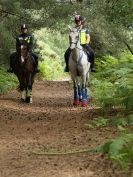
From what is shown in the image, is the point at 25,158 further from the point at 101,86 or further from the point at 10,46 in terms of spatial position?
the point at 10,46

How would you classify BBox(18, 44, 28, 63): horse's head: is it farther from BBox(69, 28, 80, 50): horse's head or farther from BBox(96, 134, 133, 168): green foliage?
BBox(96, 134, 133, 168): green foliage

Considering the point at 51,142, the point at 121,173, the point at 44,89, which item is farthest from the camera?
the point at 44,89

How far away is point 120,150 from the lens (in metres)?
6.93

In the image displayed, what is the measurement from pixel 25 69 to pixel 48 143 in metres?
9.16

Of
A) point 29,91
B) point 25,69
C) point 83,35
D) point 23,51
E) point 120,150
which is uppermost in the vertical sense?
point 83,35

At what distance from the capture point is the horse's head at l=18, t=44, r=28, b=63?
17.9 m

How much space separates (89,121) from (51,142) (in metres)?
2.31

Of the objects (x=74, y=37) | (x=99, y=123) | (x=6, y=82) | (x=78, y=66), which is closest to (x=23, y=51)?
(x=78, y=66)

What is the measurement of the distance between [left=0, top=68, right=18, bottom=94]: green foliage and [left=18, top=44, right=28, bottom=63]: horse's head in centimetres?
544

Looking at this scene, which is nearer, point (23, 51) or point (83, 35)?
point (83, 35)

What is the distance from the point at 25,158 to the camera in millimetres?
8430

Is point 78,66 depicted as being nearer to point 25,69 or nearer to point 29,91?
point 25,69

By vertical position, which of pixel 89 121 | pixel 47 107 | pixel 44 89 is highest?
pixel 89 121

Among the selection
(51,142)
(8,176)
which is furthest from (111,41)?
(8,176)
